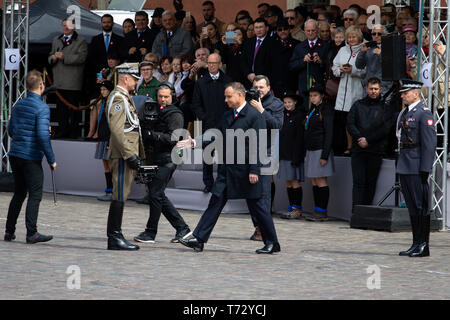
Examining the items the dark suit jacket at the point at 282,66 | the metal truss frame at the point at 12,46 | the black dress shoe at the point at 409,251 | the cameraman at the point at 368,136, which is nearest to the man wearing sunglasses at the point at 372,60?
the cameraman at the point at 368,136

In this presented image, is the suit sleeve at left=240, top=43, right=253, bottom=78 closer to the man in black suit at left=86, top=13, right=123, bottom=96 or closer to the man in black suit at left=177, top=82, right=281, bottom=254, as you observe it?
the man in black suit at left=86, top=13, right=123, bottom=96

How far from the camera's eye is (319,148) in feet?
47.3

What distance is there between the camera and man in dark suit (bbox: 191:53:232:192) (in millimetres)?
14945

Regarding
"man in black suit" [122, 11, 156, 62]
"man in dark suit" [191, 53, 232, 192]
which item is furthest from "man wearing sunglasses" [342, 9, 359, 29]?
"man in black suit" [122, 11, 156, 62]

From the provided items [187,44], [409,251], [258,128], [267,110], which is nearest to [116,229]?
[258,128]

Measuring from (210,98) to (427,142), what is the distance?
4.65 m

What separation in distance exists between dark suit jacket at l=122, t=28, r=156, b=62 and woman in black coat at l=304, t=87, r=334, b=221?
440 centimetres

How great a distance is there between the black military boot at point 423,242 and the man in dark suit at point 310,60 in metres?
4.57

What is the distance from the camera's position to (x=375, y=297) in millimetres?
8242

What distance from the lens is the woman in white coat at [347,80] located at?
14539 mm

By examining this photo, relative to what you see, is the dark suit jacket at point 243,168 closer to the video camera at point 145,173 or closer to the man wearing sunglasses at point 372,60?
the video camera at point 145,173

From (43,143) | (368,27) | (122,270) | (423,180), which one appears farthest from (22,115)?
(368,27)

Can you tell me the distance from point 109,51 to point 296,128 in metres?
4.92
